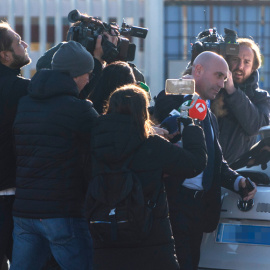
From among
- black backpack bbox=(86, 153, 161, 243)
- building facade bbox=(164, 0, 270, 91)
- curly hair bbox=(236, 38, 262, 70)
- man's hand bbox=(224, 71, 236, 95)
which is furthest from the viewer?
building facade bbox=(164, 0, 270, 91)

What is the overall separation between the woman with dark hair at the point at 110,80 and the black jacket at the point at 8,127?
1.56 feet

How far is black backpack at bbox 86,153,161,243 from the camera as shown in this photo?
133 inches

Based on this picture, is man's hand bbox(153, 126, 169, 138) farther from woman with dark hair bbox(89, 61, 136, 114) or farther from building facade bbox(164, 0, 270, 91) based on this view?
building facade bbox(164, 0, 270, 91)

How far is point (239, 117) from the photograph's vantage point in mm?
5211

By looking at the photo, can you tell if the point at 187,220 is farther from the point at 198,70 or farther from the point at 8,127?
the point at 8,127

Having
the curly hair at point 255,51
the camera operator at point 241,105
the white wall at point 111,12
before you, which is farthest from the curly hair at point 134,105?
the white wall at point 111,12

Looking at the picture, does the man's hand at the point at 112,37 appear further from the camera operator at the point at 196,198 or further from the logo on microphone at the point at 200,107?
the logo on microphone at the point at 200,107

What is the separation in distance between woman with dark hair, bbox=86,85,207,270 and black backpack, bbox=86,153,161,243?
0.02 meters

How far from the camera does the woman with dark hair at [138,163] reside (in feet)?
11.2

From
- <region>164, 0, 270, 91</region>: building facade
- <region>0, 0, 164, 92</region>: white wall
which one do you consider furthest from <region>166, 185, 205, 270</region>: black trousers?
<region>164, 0, 270, 91</region>: building facade

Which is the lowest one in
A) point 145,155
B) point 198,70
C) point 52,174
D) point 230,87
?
point 52,174

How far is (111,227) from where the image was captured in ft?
11.2

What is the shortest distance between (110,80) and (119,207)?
3.36 ft

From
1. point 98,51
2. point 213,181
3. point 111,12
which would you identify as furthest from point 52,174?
point 111,12
